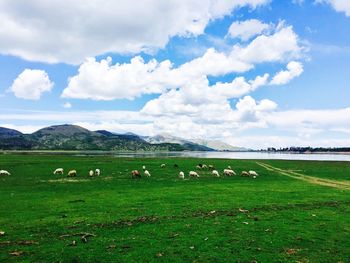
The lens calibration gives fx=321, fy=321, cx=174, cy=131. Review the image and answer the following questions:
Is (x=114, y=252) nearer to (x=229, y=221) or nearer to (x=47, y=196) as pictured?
(x=229, y=221)

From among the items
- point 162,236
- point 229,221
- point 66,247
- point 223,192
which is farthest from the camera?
point 223,192

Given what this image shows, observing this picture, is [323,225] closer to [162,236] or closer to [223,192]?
[162,236]

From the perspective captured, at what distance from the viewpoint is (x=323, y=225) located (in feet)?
72.7

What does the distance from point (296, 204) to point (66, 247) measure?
22.4 metres

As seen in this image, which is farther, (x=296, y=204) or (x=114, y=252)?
(x=296, y=204)

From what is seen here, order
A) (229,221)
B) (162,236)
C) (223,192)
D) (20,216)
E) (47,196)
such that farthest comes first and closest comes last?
(223,192), (47,196), (20,216), (229,221), (162,236)

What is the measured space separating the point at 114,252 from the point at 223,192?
80.6 ft

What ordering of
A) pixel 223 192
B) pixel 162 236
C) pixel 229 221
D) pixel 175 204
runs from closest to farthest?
pixel 162 236, pixel 229 221, pixel 175 204, pixel 223 192

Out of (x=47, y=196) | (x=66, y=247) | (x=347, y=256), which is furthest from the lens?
(x=47, y=196)

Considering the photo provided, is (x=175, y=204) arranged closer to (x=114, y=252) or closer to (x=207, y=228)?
(x=207, y=228)

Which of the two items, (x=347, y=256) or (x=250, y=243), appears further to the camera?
(x=250, y=243)

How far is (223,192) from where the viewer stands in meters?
39.0

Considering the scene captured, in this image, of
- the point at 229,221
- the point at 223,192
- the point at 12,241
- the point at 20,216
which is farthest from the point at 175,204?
the point at 12,241

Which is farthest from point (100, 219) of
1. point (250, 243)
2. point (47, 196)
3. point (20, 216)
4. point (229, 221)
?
point (47, 196)
